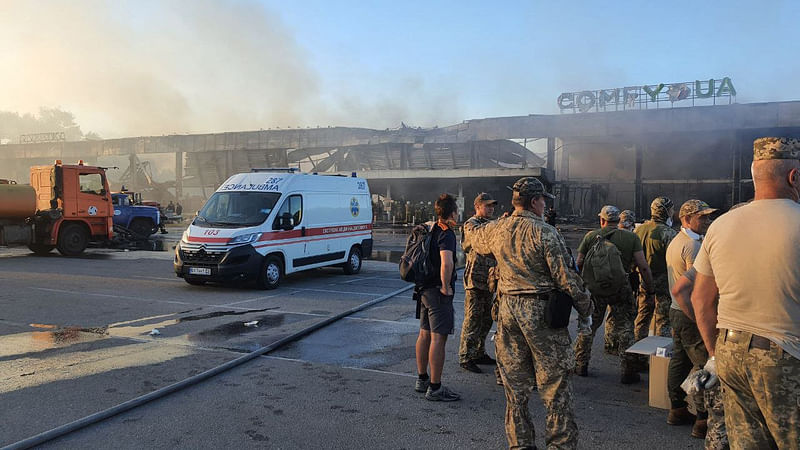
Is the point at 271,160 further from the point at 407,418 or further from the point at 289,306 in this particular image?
the point at 407,418

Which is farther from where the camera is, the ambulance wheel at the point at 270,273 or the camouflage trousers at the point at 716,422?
the ambulance wheel at the point at 270,273

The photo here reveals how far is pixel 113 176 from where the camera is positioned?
57844 mm

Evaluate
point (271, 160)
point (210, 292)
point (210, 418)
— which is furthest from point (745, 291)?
point (271, 160)

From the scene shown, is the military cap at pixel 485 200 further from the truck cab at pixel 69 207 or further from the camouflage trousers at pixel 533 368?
the truck cab at pixel 69 207

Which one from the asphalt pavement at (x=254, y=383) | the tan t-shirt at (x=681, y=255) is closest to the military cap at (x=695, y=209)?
the tan t-shirt at (x=681, y=255)

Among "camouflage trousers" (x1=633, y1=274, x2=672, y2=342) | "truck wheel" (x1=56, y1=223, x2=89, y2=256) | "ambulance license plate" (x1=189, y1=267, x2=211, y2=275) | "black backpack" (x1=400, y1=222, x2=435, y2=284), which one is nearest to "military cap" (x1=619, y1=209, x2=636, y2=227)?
"camouflage trousers" (x1=633, y1=274, x2=672, y2=342)

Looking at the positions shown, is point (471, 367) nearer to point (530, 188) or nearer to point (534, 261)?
point (534, 261)

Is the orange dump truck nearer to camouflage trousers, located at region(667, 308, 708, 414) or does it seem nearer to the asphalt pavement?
the asphalt pavement

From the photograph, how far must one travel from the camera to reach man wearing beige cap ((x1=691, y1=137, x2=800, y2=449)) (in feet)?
7.71

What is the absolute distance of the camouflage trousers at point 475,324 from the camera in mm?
5809

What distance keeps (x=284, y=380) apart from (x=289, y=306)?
3853 mm

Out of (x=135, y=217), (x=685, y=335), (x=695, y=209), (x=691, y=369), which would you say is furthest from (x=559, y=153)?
(x=685, y=335)

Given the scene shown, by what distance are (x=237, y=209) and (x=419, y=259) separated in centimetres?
698

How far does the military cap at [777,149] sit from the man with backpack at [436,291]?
2.59 metres
